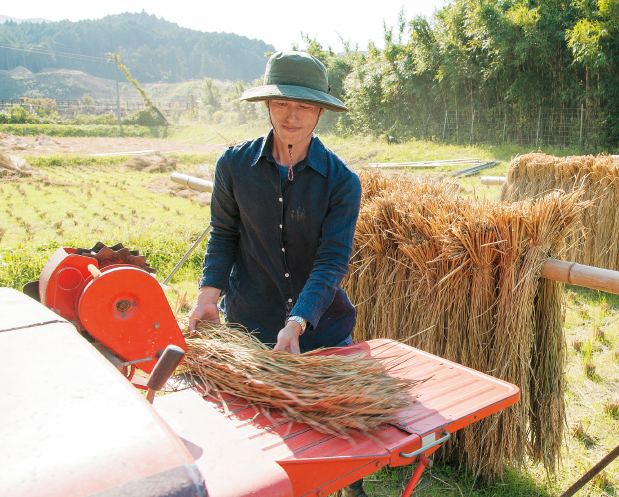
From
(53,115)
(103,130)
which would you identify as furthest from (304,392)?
(53,115)

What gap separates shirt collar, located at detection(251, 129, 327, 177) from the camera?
6.64ft

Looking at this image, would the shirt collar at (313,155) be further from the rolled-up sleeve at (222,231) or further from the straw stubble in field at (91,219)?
the straw stubble in field at (91,219)

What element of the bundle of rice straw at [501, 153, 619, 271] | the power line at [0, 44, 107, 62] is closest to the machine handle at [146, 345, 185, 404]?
the bundle of rice straw at [501, 153, 619, 271]

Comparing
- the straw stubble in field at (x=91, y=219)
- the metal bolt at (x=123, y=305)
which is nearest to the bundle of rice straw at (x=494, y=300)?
the metal bolt at (x=123, y=305)

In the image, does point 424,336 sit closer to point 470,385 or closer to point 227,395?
point 470,385

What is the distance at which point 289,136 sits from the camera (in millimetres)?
1950

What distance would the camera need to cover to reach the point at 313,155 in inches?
80.3

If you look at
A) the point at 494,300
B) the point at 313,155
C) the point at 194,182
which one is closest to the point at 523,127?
the point at 194,182

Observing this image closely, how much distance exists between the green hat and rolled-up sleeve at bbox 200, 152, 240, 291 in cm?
39

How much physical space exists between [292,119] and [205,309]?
857 millimetres

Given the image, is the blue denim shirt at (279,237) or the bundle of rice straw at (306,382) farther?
the blue denim shirt at (279,237)

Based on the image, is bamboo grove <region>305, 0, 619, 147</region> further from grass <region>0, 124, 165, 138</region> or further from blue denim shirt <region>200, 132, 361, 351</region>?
blue denim shirt <region>200, 132, 361, 351</region>

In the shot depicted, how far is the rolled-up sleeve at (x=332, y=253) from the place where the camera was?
1.84 meters

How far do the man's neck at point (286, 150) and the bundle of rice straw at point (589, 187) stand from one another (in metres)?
4.89
